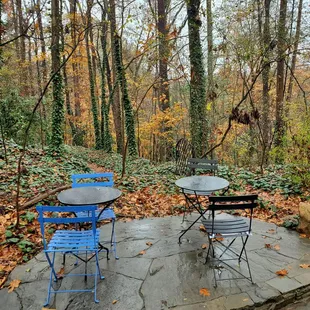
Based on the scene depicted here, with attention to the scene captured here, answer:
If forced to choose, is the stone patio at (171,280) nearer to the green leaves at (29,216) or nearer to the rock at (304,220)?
the rock at (304,220)

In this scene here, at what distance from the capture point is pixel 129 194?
18.0 ft

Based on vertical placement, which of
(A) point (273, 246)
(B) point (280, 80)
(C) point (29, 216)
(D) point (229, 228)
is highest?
(B) point (280, 80)

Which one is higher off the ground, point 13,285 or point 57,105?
point 57,105

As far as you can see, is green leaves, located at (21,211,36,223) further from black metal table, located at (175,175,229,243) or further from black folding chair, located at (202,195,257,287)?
black folding chair, located at (202,195,257,287)

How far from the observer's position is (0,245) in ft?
10.5

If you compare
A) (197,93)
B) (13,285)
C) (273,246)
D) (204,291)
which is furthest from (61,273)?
(197,93)

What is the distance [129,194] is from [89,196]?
2528 mm

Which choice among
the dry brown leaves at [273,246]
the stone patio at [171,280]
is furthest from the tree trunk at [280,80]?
the stone patio at [171,280]

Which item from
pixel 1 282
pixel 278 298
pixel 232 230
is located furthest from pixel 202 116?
pixel 1 282

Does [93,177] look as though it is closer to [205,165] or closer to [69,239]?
[69,239]

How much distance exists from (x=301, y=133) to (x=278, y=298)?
3.70 metres

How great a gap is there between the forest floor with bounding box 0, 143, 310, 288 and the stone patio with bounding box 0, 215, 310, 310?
500 mm

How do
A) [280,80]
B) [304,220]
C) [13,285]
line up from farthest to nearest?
[280,80] → [304,220] → [13,285]

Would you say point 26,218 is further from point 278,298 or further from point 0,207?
point 278,298
